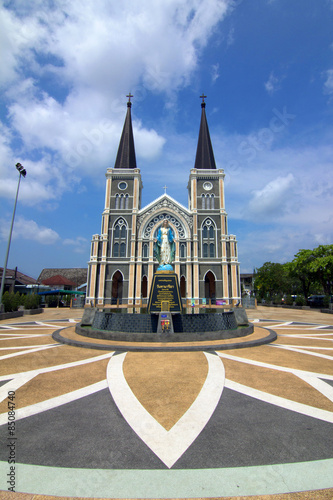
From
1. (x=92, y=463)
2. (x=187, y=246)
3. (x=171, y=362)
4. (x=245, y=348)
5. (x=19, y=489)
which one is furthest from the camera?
(x=187, y=246)

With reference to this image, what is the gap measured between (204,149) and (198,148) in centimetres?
147

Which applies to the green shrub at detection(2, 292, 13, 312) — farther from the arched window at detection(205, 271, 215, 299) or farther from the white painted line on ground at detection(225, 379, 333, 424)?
the arched window at detection(205, 271, 215, 299)

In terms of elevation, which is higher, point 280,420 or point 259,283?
point 259,283

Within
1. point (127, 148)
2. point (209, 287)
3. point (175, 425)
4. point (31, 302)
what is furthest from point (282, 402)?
point (127, 148)

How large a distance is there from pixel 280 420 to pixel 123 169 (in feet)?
130

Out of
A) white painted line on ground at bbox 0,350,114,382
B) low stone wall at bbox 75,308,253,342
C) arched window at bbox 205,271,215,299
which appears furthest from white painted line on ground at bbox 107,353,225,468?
arched window at bbox 205,271,215,299

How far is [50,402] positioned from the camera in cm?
432

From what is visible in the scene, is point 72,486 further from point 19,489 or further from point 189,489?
point 189,489

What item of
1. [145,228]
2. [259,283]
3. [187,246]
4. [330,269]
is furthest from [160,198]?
[259,283]

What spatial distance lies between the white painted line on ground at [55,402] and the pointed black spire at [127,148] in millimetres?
40274

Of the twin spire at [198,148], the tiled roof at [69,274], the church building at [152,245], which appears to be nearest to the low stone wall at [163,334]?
the church building at [152,245]

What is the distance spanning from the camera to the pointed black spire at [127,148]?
4211cm

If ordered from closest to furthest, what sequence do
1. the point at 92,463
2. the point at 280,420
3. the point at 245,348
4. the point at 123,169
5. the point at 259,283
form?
the point at 92,463 → the point at 280,420 → the point at 245,348 → the point at 123,169 → the point at 259,283

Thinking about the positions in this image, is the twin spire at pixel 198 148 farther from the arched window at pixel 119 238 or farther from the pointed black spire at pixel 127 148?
the arched window at pixel 119 238
